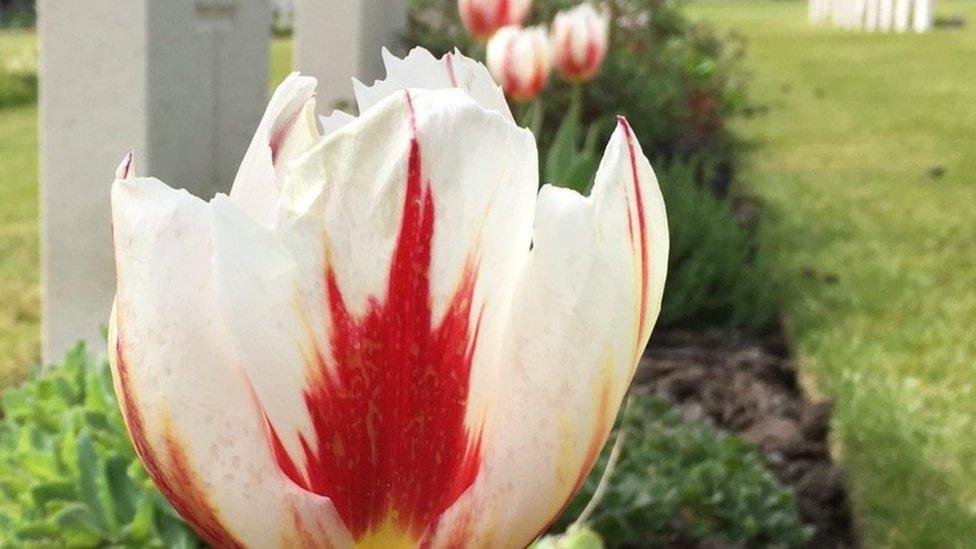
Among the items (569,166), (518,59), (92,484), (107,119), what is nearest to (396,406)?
A: (92,484)

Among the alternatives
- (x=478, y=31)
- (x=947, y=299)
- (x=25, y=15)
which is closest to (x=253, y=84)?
(x=478, y=31)

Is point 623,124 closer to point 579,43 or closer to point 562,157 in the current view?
point 562,157

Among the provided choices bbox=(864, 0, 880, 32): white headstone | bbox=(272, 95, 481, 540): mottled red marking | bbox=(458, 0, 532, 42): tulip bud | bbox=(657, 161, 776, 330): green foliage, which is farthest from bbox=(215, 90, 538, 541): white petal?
bbox=(864, 0, 880, 32): white headstone

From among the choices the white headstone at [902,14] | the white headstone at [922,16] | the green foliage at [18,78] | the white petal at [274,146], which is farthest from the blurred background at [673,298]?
the white headstone at [902,14]

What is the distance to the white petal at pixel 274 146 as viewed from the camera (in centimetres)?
67

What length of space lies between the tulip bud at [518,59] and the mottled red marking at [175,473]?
2598 millimetres

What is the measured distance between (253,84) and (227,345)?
312 centimetres

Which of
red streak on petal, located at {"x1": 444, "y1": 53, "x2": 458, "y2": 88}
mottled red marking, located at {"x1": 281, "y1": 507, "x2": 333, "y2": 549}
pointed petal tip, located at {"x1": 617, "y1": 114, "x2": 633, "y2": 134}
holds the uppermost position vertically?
red streak on petal, located at {"x1": 444, "y1": 53, "x2": 458, "y2": 88}

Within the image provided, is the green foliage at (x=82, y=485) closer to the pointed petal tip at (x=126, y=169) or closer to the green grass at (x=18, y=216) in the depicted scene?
Result: the pointed petal tip at (x=126, y=169)

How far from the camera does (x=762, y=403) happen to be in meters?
3.17

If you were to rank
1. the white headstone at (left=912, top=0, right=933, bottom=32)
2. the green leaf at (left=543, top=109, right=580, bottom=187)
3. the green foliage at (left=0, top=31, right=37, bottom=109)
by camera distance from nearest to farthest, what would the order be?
the green leaf at (left=543, top=109, right=580, bottom=187) → the green foliage at (left=0, top=31, right=37, bottom=109) → the white headstone at (left=912, top=0, right=933, bottom=32)

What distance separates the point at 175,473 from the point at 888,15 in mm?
20729

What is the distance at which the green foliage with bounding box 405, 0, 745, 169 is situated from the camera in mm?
6743

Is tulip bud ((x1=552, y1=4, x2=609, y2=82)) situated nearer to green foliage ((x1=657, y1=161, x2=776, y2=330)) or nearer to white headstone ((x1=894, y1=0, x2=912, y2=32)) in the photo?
green foliage ((x1=657, y1=161, x2=776, y2=330))
